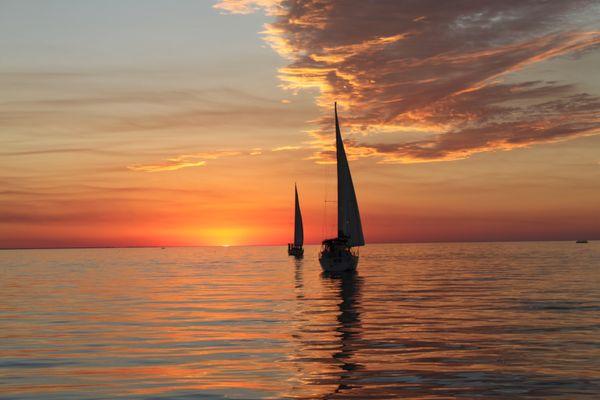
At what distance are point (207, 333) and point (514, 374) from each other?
52.5 ft

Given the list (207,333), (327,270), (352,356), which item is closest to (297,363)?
(352,356)

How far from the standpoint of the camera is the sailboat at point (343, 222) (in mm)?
79312

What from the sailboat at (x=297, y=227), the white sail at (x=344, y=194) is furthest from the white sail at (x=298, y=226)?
the white sail at (x=344, y=194)

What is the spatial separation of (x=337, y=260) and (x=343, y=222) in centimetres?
473

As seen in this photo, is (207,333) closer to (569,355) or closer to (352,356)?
(352,356)

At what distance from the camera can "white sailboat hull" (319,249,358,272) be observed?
79.2 m

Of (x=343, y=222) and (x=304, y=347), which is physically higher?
(x=343, y=222)

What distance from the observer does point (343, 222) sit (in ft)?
261

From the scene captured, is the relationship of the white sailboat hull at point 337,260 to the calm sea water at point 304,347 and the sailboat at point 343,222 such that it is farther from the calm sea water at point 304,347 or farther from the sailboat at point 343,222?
the calm sea water at point 304,347

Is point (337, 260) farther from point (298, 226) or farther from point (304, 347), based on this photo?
point (298, 226)

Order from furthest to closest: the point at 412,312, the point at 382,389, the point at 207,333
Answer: the point at 412,312
the point at 207,333
the point at 382,389

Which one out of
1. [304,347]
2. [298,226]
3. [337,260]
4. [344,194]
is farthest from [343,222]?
[298,226]

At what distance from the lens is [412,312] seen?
132ft

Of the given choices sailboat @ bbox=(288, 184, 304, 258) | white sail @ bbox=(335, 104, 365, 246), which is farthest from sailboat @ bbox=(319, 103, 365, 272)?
sailboat @ bbox=(288, 184, 304, 258)
